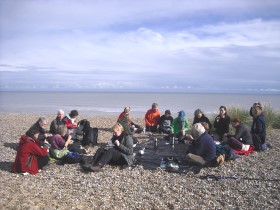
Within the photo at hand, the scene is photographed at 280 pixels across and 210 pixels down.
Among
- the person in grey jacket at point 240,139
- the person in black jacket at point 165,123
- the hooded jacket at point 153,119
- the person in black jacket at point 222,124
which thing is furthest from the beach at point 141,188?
the hooded jacket at point 153,119

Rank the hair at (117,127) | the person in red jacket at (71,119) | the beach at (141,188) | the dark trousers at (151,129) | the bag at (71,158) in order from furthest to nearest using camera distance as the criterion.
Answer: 1. the dark trousers at (151,129)
2. the person in red jacket at (71,119)
3. the bag at (71,158)
4. the hair at (117,127)
5. the beach at (141,188)

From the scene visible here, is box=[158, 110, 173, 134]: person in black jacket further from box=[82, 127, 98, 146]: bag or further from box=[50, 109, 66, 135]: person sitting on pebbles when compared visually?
box=[50, 109, 66, 135]: person sitting on pebbles

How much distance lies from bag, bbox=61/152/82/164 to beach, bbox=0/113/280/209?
141 mm

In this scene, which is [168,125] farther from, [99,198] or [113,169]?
[99,198]

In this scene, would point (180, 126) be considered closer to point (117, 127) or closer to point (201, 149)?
point (201, 149)

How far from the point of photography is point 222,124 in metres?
11.5

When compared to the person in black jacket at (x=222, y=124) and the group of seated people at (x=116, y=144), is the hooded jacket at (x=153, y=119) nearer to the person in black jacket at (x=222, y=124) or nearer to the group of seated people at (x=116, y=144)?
the group of seated people at (x=116, y=144)

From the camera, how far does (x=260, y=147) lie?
1034 centimetres

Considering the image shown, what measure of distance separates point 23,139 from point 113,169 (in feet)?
7.48

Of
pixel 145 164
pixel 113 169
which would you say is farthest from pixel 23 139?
pixel 145 164

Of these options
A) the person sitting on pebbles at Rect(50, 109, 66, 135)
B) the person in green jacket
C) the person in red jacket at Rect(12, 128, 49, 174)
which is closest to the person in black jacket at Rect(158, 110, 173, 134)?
the person in green jacket

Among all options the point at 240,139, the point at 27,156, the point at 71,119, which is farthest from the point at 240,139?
the point at 27,156

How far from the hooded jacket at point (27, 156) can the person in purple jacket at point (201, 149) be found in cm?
367

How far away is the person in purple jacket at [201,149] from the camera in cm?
804
